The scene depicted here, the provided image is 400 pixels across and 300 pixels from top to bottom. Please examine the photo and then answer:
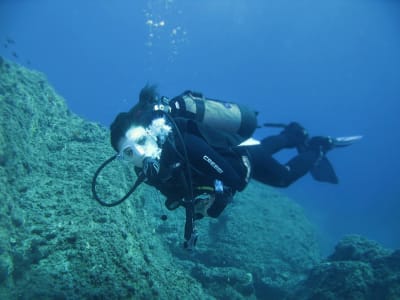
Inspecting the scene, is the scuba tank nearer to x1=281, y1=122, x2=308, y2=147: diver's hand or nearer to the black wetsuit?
the black wetsuit

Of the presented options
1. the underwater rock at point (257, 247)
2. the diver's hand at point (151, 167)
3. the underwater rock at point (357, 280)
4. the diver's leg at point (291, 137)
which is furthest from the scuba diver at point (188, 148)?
the underwater rock at point (357, 280)

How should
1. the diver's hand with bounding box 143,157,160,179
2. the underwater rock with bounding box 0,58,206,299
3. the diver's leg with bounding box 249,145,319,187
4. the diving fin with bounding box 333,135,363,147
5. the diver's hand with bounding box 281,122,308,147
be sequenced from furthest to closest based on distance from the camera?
the diving fin with bounding box 333,135,363,147 < the diver's hand with bounding box 281,122,308,147 < the diver's leg with bounding box 249,145,319,187 < the underwater rock with bounding box 0,58,206,299 < the diver's hand with bounding box 143,157,160,179

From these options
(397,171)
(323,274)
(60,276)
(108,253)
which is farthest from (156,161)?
(397,171)

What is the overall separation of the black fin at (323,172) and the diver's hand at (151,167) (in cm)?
437

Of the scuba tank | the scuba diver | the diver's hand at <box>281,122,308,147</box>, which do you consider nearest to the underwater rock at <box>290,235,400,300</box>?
the diver's hand at <box>281,122,308,147</box>

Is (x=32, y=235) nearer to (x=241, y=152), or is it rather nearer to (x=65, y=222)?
(x=65, y=222)

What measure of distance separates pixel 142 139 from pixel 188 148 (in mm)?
589

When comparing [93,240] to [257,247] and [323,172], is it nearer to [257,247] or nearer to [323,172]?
[323,172]

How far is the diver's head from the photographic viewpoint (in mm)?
3807

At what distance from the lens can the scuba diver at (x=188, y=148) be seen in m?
3.71

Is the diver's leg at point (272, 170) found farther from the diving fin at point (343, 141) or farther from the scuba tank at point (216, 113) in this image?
the diving fin at point (343, 141)

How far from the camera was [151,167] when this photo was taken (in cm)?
361

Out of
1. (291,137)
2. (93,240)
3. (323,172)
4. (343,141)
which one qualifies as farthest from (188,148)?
(343,141)

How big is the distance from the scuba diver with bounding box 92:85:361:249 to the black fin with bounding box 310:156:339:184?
8.25ft
